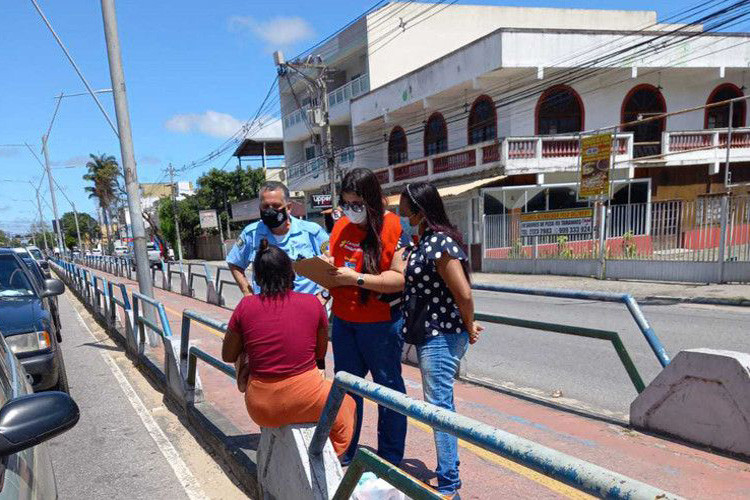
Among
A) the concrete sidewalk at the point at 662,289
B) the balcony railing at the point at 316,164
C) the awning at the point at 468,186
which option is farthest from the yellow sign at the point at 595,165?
the balcony railing at the point at 316,164

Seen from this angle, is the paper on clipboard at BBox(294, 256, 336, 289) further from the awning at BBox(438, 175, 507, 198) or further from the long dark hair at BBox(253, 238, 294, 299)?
the awning at BBox(438, 175, 507, 198)

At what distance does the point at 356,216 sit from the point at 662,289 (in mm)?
11546

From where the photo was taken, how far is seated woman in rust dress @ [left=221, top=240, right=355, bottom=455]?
249cm

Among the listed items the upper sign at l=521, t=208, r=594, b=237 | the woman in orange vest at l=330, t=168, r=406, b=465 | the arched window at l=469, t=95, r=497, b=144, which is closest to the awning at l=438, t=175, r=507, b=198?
the upper sign at l=521, t=208, r=594, b=237

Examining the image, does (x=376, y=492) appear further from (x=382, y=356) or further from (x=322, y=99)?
Answer: (x=322, y=99)

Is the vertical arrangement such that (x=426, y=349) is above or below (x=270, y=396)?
above

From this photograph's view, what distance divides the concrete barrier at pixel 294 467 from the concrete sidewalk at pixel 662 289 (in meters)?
7.21

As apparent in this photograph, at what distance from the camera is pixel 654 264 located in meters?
12.9

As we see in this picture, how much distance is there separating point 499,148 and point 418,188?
1620cm

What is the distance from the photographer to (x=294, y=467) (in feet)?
7.80

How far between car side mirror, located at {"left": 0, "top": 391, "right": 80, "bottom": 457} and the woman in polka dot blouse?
5.06ft

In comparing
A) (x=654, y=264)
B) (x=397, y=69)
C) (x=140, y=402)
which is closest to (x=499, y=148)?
(x=654, y=264)

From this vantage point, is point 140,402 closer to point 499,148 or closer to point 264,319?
point 264,319

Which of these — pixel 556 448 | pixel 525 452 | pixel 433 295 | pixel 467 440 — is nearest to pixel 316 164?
pixel 556 448
